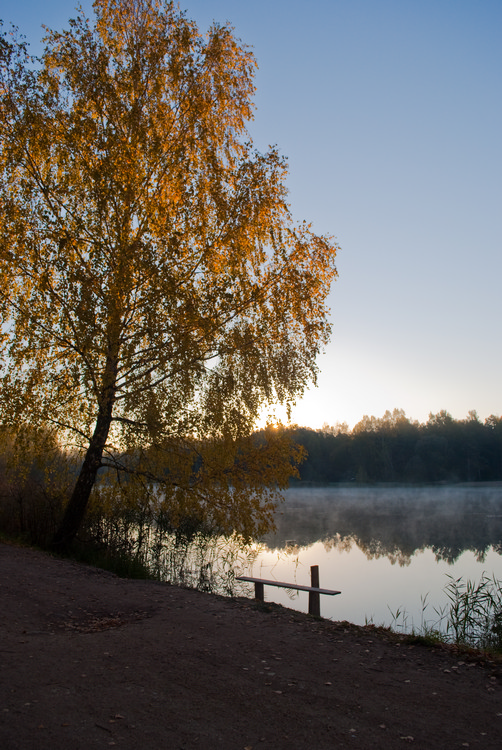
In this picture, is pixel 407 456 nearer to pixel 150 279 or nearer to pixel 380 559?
pixel 380 559

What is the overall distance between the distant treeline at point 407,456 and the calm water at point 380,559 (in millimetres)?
36258

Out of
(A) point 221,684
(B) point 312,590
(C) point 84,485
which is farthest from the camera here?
(C) point 84,485

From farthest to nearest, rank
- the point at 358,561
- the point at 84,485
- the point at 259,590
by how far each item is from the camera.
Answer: the point at 358,561 < the point at 84,485 < the point at 259,590

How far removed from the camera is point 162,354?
31.5 ft

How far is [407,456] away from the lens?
2657 inches

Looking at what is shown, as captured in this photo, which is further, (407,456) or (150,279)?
(407,456)

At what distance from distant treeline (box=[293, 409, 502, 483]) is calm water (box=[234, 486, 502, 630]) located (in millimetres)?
36258

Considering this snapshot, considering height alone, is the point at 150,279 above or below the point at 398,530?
above

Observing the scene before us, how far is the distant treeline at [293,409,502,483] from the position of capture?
6525cm

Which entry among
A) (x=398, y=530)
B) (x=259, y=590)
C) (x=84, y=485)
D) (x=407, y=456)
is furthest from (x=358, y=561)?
(x=407, y=456)

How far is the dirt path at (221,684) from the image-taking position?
343cm

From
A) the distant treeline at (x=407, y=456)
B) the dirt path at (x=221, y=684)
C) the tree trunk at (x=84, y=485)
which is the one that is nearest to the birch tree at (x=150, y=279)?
the tree trunk at (x=84, y=485)

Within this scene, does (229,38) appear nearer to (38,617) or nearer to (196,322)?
(196,322)

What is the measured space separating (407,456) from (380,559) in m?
53.5
